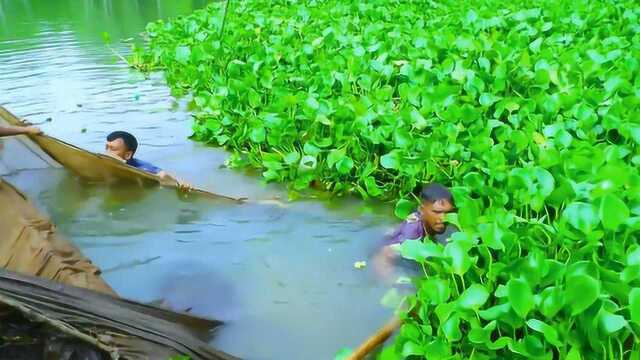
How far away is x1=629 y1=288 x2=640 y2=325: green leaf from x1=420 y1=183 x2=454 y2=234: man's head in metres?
1.41

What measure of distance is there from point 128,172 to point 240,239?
38.1 inches

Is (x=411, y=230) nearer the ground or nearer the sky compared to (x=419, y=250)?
nearer the ground

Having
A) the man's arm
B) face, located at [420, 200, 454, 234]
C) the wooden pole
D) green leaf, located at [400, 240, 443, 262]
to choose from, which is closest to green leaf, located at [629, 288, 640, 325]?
green leaf, located at [400, 240, 443, 262]

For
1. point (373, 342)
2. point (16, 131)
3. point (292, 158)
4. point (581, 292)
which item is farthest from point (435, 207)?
point (16, 131)

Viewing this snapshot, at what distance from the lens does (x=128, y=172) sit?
15.2 ft

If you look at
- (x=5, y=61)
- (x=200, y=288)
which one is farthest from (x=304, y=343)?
(x=5, y=61)

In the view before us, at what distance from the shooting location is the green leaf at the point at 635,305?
2.05 metres

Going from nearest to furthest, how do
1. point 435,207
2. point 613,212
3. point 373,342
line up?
1. point 613,212
2. point 373,342
3. point 435,207

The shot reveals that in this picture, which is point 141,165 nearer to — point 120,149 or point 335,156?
point 120,149

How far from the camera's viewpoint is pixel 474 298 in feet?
7.84

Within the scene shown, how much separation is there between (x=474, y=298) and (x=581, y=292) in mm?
384

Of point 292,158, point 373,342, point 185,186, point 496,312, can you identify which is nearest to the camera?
point 496,312

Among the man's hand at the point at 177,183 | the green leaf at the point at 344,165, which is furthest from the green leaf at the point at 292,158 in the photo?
the man's hand at the point at 177,183

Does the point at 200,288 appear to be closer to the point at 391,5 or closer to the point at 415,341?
the point at 415,341
